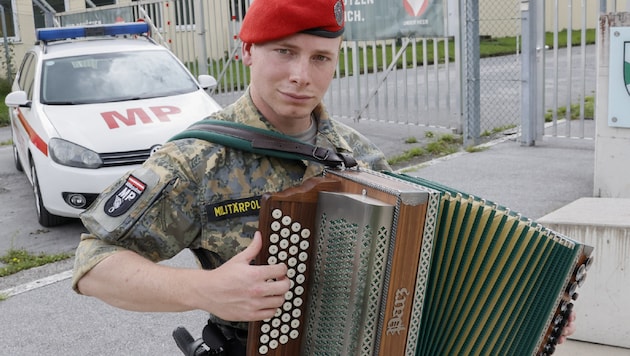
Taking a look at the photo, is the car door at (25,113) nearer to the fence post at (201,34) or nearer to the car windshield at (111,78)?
the car windshield at (111,78)

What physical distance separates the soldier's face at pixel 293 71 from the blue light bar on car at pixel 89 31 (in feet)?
22.6

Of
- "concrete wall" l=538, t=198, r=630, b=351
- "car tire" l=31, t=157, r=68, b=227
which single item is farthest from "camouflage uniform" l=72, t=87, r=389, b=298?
"car tire" l=31, t=157, r=68, b=227

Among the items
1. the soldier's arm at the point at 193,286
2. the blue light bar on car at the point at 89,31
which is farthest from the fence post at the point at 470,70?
the soldier's arm at the point at 193,286

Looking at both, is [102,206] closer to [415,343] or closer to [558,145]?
[415,343]

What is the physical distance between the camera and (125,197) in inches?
75.8

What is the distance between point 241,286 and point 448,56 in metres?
8.17

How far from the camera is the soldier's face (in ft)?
6.43

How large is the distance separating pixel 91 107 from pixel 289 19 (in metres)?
5.65

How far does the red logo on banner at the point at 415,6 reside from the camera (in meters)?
9.16

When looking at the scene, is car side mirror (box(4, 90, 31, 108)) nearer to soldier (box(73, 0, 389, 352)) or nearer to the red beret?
soldier (box(73, 0, 389, 352))

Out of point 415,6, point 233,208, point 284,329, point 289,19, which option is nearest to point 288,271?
point 284,329

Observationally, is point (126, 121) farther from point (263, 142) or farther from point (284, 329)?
point (284, 329)

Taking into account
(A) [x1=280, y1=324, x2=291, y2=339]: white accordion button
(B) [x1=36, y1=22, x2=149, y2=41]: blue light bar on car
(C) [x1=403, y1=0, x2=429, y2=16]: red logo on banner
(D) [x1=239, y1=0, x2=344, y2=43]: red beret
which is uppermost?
(C) [x1=403, y1=0, x2=429, y2=16]: red logo on banner

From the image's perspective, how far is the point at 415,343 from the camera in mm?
1879
